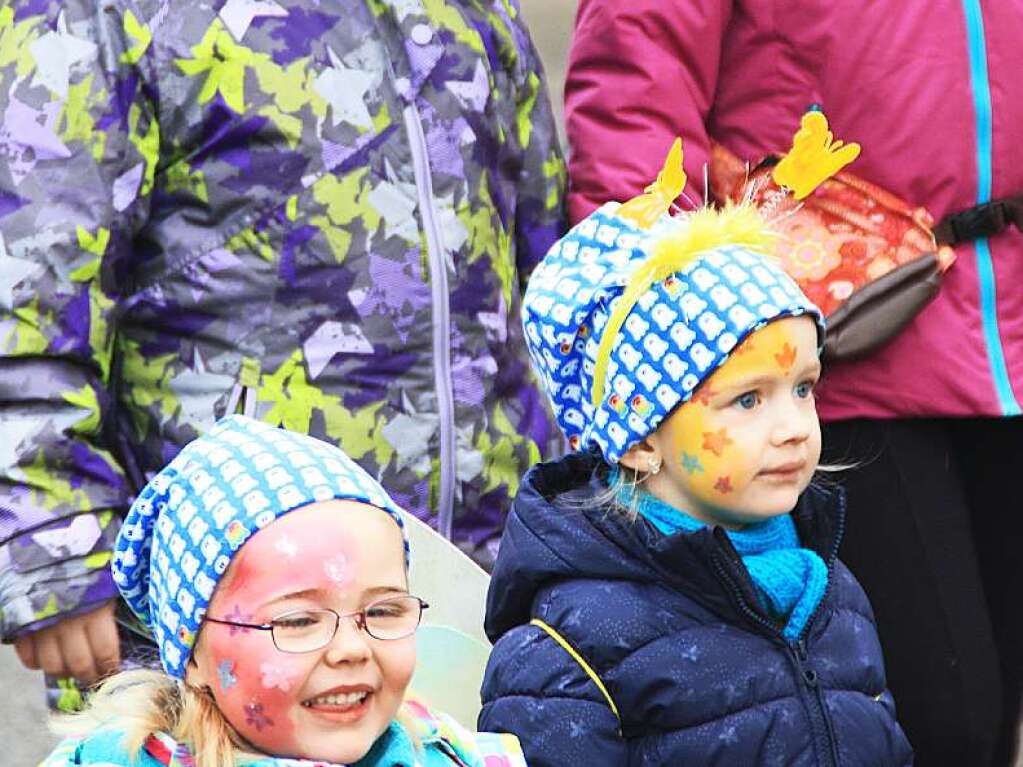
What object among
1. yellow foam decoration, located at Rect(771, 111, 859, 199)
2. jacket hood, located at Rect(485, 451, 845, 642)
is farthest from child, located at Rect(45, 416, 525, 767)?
yellow foam decoration, located at Rect(771, 111, 859, 199)

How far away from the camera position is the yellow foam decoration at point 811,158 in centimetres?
366

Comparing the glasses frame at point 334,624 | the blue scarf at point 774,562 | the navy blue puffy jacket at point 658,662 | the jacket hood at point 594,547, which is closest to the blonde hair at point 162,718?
the glasses frame at point 334,624

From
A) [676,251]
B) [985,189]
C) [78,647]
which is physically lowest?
[78,647]

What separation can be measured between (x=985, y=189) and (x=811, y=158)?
1.33ft

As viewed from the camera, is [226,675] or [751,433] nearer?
[226,675]

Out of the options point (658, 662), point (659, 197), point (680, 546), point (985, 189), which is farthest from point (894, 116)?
point (658, 662)

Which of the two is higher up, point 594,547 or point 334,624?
point 334,624

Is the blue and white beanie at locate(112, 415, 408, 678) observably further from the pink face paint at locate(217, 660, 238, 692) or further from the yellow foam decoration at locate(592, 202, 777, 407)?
the yellow foam decoration at locate(592, 202, 777, 407)

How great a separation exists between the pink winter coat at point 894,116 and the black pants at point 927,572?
69 millimetres

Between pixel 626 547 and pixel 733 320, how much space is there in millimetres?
350

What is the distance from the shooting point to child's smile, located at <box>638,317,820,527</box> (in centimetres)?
331

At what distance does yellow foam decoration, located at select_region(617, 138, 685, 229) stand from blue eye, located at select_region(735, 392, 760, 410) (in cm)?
29

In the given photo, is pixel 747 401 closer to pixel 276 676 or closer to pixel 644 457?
pixel 644 457

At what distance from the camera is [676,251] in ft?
11.1
